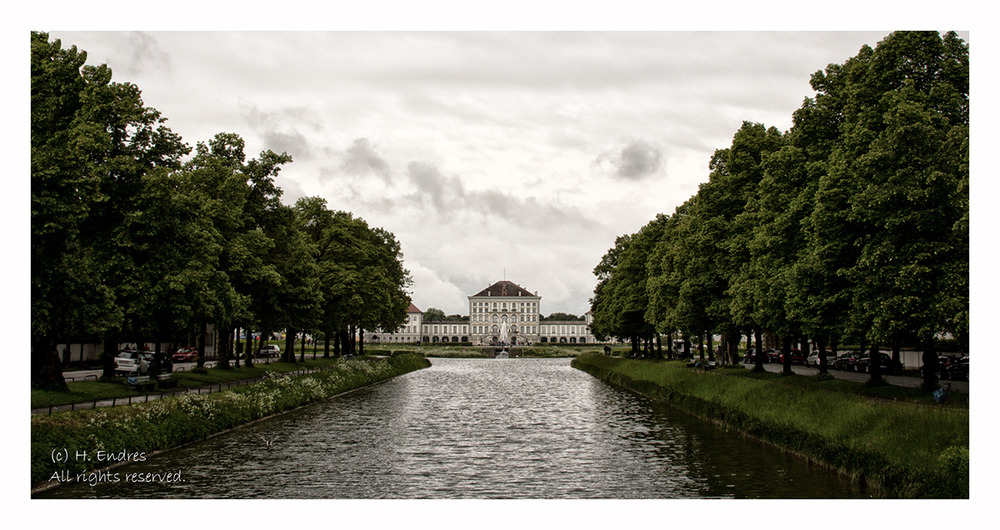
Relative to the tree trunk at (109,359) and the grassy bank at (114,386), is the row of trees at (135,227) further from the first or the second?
the grassy bank at (114,386)

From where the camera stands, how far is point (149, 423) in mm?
23344

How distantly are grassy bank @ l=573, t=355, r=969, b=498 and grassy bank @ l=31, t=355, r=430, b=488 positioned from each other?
744 inches

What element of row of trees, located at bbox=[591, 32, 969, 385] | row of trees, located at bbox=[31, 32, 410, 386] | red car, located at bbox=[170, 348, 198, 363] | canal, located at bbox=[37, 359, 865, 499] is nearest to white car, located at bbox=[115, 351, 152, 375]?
row of trees, located at bbox=[31, 32, 410, 386]

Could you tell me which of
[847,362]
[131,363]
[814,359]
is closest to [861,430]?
[131,363]

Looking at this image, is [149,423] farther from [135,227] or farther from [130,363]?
[130,363]

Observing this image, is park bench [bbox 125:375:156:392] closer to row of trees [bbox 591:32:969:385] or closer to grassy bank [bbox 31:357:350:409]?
grassy bank [bbox 31:357:350:409]

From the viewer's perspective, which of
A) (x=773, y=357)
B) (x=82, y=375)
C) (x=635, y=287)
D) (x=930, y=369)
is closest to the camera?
(x=930, y=369)

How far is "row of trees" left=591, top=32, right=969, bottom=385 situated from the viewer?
23922 mm

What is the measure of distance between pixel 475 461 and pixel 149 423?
31.9 ft

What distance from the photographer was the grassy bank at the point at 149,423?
59.8ft

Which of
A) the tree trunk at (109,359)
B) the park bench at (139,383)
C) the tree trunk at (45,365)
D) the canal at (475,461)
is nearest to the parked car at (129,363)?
the tree trunk at (109,359)

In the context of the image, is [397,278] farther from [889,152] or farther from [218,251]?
[889,152]

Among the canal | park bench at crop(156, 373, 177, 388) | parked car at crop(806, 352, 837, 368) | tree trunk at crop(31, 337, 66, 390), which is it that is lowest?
parked car at crop(806, 352, 837, 368)

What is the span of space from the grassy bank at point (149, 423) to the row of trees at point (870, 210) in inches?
870
